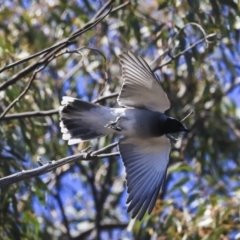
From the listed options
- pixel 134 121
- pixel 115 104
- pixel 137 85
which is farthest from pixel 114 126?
pixel 115 104

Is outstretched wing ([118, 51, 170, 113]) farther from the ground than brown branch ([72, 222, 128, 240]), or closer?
farther from the ground

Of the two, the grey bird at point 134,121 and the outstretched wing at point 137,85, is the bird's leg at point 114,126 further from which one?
the outstretched wing at point 137,85

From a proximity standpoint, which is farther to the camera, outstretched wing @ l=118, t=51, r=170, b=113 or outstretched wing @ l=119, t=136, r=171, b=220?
outstretched wing @ l=118, t=51, r=170, b=113

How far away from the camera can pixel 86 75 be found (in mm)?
5844

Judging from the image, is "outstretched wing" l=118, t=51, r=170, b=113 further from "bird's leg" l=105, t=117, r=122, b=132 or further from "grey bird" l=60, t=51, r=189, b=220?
"bird's leg" l=105, t=117, r=122, b=132

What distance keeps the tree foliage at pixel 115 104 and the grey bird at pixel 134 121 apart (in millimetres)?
A: 252

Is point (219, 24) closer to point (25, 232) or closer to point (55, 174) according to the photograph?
point (25, 232)

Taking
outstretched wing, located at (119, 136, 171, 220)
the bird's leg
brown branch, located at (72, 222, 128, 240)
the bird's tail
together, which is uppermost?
the bird's tail

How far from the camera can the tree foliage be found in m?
4.16

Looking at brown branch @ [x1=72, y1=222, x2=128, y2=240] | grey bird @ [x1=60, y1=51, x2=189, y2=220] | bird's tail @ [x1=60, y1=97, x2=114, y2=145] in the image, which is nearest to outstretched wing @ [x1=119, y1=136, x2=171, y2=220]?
grey bird @ [x1=60, y1=51, x2=189, y2=220]

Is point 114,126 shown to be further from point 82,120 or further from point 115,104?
point 115,104

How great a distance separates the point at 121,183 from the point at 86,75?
0.93 metres

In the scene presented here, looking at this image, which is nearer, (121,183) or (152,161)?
(152,161)

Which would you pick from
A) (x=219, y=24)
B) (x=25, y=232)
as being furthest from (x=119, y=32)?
(x=25, y=232)
